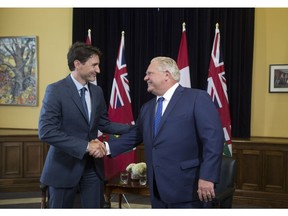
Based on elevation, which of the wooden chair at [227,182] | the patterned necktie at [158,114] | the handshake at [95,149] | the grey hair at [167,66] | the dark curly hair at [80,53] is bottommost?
the wooden chair at [227,182]

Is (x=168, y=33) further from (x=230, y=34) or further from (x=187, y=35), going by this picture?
(x=230, y=34)

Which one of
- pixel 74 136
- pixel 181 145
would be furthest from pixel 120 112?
pixel 181 145

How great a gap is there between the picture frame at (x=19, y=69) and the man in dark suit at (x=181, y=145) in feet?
12.1

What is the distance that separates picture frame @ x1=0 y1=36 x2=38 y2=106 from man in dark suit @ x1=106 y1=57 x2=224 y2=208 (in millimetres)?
Result: 3676

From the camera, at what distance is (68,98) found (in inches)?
94.3

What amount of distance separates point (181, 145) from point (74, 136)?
0.70 meters

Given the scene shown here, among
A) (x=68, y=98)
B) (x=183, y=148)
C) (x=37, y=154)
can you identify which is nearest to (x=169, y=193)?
(x=183, y=148)

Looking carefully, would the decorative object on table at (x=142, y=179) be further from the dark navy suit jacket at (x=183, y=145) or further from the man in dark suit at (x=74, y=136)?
the dark navy suit jacket at (x=183, y=145)

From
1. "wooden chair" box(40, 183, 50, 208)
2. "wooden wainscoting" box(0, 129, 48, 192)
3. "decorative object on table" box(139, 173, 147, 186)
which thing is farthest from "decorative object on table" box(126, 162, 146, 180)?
"wooden wainscoting" box(0, 129, 48, 192)

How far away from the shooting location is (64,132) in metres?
2.40

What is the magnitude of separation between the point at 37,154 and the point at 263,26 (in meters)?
3.61

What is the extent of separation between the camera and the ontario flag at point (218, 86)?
4547 millimetres

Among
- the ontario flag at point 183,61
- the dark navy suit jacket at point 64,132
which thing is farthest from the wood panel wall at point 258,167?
the dark navy suit jacket at point 64,132
